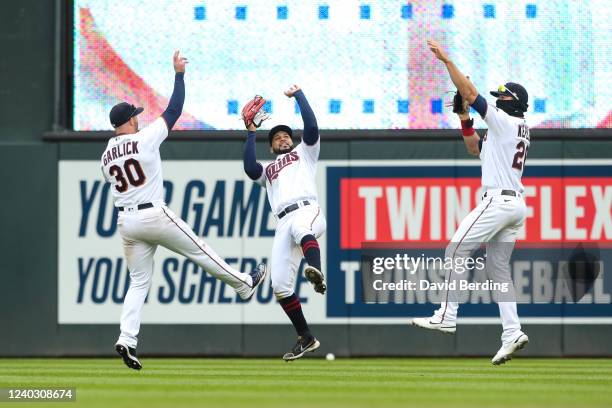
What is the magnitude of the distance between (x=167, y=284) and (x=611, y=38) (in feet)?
16.6

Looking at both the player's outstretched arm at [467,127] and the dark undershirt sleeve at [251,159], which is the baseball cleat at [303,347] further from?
the player's outstretched arm at [467,127]

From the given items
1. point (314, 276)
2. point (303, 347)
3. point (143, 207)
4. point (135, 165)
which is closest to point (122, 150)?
point (135, 165)

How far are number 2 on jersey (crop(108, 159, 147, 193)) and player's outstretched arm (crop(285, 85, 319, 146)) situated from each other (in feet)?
4.39

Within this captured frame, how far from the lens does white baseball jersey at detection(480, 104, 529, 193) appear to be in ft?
33.2

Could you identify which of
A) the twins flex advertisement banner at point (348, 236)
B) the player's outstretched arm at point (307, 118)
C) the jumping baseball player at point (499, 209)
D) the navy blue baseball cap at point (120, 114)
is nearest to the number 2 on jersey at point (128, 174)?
the navy blue baseball cap at point (120, 114)

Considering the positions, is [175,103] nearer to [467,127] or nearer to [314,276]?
[314,276]

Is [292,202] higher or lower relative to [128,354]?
higher

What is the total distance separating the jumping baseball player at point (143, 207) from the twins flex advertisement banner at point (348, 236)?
97.4 inches

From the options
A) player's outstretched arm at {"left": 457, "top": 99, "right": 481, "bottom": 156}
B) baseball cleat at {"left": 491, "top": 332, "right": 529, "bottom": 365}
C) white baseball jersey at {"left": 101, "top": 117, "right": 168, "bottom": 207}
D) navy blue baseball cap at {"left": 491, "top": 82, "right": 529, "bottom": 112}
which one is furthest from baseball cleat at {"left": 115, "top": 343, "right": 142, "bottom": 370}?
navy blue baseball cap at {"left": 491, "top": 82, "right": 529, "bottom": 112}

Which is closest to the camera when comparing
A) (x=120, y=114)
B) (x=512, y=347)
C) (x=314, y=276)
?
(x=314, y=276)

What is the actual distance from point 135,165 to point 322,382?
237cm

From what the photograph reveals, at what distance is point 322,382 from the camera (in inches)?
355

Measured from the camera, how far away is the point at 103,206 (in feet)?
42.2

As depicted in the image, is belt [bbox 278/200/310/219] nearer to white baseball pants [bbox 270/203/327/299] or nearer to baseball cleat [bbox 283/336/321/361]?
white baseball pants [bbox 270/203/327/299]
